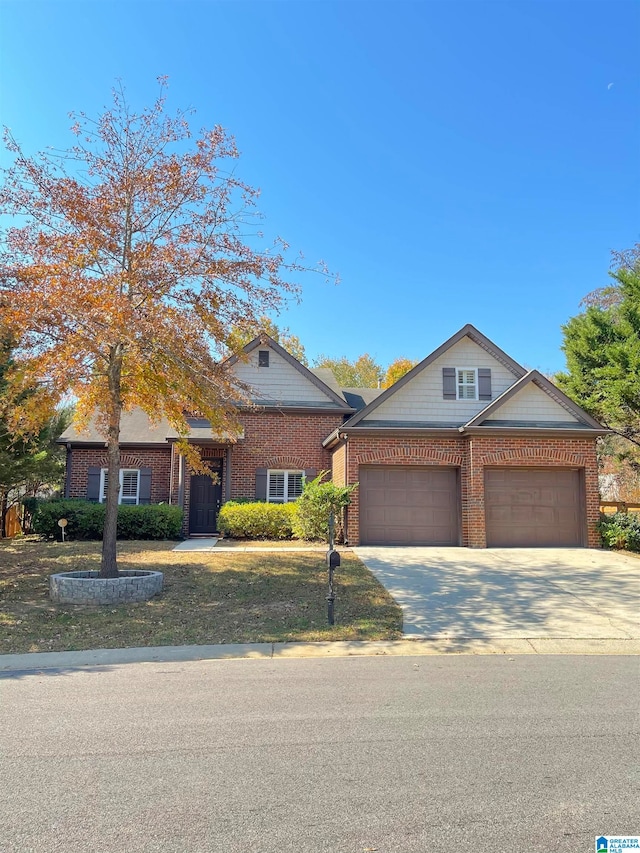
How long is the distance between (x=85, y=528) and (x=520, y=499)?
1285 cm

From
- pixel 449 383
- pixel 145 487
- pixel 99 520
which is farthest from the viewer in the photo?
pixel 145 487

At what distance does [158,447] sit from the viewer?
63.8 feet

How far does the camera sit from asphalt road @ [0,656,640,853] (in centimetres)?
307

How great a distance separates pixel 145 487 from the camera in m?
19.4

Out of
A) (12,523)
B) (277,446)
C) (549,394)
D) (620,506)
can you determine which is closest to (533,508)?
(620,506)

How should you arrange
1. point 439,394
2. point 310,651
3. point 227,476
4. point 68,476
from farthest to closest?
point 68,476, point 227,476, point 439,394, point 310,651

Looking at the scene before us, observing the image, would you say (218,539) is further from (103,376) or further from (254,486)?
(103,376)

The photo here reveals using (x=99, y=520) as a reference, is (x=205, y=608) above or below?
below

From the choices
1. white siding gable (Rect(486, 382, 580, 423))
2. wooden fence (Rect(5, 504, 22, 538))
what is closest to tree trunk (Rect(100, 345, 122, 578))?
white siding gable (Rect(486, 382, 580, 423))

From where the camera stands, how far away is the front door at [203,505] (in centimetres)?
1875

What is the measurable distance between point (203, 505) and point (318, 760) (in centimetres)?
1534

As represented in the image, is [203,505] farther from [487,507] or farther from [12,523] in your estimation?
[487,507]

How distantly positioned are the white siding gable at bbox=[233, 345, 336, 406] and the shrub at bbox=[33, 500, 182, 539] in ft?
17.4

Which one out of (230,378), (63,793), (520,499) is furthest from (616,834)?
(520,499)
